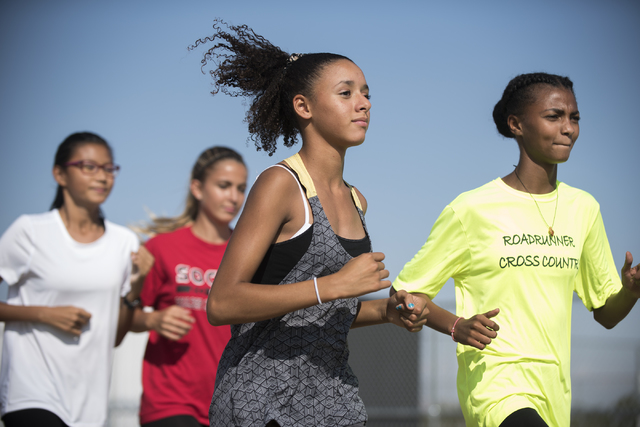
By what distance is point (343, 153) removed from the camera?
314 centimetres

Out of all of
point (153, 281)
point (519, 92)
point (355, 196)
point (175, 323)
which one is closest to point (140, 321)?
point (153, 281)

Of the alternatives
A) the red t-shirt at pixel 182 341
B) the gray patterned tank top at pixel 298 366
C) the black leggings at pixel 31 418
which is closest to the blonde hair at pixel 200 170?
the red t-shirt at pixel 182 341

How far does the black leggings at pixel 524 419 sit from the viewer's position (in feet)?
9.83

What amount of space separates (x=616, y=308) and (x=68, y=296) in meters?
3.38

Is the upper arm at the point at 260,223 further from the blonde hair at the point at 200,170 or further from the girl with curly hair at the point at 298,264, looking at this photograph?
the blonde hair at the point at 200,170

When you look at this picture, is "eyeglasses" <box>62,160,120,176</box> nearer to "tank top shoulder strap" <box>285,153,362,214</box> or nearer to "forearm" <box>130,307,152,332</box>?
"forearm" <box>130,307,152,332</box>

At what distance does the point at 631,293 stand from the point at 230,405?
2208 millimetres

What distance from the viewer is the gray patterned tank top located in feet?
8.63

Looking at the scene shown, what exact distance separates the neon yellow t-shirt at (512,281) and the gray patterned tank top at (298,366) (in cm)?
74

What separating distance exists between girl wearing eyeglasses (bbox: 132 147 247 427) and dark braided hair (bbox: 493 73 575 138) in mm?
2288

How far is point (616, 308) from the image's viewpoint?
146 inches

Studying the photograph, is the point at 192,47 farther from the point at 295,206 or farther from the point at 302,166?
the point at 295,206

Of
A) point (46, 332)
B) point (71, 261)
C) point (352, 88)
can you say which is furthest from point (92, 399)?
point (352, 88)

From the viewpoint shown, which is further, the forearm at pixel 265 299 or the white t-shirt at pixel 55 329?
the white t-shirt at pixel 55 329
